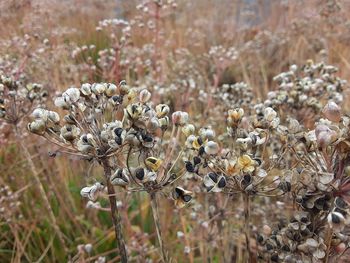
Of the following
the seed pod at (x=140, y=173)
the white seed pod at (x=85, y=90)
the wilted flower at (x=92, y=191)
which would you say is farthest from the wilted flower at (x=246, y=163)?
the white seed pod at (x=85, y=90)

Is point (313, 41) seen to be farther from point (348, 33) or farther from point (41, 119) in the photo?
point (41, 119)

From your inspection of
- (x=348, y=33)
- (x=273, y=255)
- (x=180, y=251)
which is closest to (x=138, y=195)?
(x=180, y=251)

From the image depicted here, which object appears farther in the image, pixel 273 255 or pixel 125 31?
pixel 125 31

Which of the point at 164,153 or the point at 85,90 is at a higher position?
the point at 85,90

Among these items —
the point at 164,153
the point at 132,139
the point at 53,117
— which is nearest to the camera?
the point at 132,139

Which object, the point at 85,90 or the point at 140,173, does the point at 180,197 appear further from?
the point at 85,90

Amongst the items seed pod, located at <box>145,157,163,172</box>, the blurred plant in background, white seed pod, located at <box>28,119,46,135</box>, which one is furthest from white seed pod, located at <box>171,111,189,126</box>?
white seed pod, located at <box>28,119,46,135</box>

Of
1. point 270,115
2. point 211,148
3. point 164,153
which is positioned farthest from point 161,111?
point 164,153

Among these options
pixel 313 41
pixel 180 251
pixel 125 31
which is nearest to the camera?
pixel 180 251
